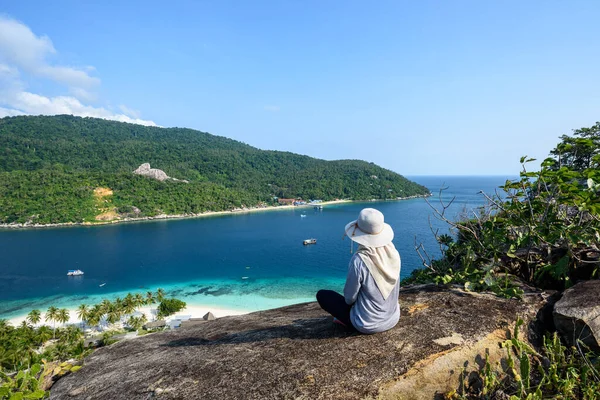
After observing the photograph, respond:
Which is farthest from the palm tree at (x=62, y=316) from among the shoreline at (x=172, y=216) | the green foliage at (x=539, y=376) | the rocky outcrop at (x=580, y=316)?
the shoreline at (x=172, y=216)

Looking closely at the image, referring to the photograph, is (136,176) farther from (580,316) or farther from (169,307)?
(580,316)

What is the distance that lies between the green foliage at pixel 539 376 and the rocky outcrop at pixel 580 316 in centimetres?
10

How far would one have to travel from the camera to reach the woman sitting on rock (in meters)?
2.86

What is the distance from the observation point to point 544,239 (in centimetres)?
373

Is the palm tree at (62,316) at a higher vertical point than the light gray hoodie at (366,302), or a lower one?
lower

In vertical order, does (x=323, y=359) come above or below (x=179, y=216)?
above

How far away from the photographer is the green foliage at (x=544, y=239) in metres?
3.61

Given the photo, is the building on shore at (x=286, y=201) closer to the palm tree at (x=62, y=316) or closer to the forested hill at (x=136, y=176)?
the forested hill at (x=136, y=176)

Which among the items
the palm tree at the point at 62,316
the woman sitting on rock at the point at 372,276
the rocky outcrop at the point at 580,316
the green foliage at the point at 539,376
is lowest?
the palm tree at the point at 62,316

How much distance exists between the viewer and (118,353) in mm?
4227

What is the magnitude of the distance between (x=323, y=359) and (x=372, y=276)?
0.87m

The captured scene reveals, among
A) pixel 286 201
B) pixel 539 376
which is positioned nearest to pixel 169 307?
pixel 539 376

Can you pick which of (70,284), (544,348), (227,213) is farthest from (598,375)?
(227,213)

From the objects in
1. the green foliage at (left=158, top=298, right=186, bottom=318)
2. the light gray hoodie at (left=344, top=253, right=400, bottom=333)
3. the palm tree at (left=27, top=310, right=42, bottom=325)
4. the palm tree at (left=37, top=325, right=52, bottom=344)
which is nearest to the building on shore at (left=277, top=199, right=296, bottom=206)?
the green foliage at (left=158, top=298, right=186, bottom=318)
